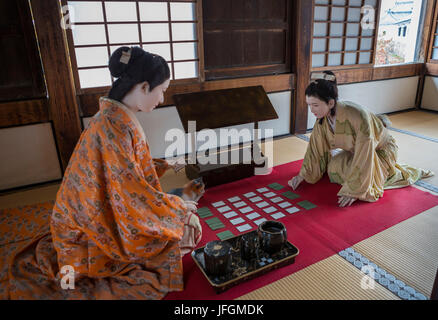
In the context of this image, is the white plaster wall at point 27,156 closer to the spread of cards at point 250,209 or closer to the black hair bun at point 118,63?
the spread of cards at point 250,209

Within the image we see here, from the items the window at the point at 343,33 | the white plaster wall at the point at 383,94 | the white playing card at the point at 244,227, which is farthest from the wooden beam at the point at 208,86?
the white playing card at the point at 244,227

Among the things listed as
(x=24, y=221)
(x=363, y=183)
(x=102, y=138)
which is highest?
(x=102, y=138)

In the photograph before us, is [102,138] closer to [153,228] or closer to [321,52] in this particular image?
[153,228]

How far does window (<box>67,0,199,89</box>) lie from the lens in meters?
3.27

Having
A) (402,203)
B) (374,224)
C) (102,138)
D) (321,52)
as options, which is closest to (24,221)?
(102,138)

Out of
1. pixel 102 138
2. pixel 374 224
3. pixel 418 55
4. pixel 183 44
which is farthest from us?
pixel 418 55

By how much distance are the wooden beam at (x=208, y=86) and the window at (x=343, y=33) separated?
718 millimetres

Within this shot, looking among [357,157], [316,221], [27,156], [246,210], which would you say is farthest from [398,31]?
[27,156]

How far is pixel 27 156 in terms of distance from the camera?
10.6ft

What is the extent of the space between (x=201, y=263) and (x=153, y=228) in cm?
42

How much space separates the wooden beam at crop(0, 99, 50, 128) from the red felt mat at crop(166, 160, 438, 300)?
181 cm

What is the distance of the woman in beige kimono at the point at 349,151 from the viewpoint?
2.59 meters

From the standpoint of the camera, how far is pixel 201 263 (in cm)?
188

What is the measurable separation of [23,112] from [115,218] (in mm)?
2101
